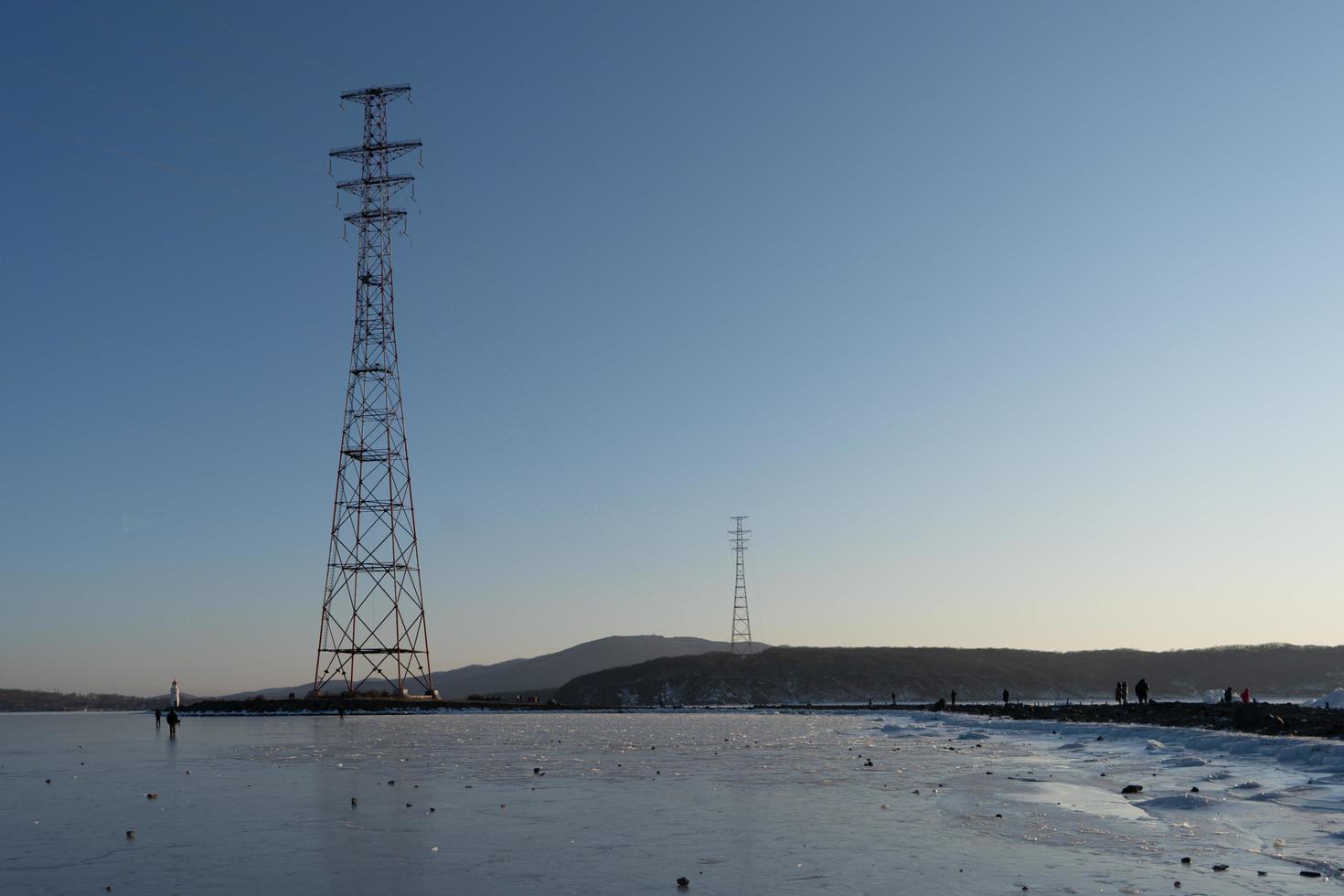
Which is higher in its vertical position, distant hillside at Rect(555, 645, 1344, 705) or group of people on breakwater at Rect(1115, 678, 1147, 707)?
group of people on breakwater at Rect(1115, 678, 1147, 707)

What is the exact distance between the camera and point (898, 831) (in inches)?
622

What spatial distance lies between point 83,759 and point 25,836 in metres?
21.8

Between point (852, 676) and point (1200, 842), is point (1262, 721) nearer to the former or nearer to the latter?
point (1200, 842)

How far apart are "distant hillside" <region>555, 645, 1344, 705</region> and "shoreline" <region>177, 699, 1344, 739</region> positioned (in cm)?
4119

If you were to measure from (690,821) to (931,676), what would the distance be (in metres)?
146

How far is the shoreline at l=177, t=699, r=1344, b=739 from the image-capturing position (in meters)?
35.8

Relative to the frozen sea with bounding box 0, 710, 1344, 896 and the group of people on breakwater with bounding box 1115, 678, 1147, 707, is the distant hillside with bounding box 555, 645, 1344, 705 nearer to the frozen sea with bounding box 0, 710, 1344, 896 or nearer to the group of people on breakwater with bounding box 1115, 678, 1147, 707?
the group of people on breakwater with bounding box 1115, 678, 1147, 707

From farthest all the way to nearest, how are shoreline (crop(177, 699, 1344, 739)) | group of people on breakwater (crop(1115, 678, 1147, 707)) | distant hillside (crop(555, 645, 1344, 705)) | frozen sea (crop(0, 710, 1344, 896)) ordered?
distant hillside (crop(555, 645, 1344, 705)) → group of people on breakwater (crop(1115, 678, 1147, 707)) → shoreline (crop(177, 699, 1344, 739)) → frozen sea (crop(0, 710, 1344, 896))

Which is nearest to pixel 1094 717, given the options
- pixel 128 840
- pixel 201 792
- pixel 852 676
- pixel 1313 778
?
pixel 1313 778

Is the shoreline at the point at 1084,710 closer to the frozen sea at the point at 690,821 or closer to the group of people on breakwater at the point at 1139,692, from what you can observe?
Result: the group of people on breakwater at the point at 1139,692

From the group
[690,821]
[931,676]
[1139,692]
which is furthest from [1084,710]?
[931,676]

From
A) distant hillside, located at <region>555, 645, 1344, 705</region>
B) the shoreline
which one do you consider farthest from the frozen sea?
distant hillside, located at <region>555, 645, 1344, 705</region>

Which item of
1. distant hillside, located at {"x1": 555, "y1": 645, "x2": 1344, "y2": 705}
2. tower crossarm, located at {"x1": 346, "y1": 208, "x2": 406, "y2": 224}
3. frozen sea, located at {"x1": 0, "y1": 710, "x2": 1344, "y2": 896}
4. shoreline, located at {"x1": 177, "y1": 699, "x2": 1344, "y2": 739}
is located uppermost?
tower crossarm, located at {"x1": 346, "y1": 208, "x2": 406, "y2": 224}

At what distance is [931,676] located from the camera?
154375 millimetres
